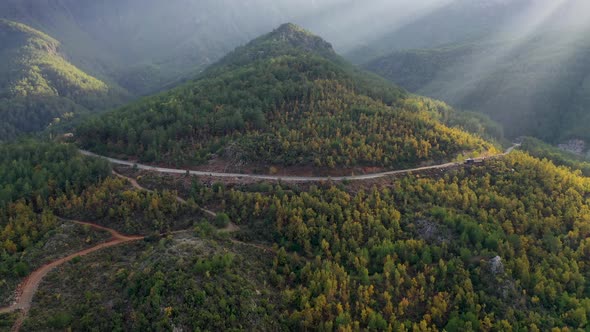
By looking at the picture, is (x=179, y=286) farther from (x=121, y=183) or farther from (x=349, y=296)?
(x=121, y=183)

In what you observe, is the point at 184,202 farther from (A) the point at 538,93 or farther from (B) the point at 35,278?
(A) the point at 538,93

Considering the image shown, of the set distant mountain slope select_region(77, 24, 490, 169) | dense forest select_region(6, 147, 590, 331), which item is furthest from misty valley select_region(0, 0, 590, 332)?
distant mountain slope select_region(77, 24, 490, 169)

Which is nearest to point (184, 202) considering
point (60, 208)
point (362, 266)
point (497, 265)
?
point (60, 208)

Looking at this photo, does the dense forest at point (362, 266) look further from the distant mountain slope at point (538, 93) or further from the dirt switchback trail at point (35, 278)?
the distant mountain slope at point (538, 93)

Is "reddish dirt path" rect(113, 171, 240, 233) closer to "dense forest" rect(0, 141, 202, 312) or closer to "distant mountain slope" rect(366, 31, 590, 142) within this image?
"dense forest" rect(0, 141, 202, 312)

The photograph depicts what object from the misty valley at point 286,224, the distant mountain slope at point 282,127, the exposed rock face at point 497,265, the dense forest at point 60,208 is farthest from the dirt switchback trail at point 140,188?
the exposed rock face at point 497,265

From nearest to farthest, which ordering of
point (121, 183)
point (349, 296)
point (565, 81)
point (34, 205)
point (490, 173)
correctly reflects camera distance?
1. point (349, 296)
2. point (34, 205)
3. point (121, 183)
4. point (490, 173)
5. point (565, 81)

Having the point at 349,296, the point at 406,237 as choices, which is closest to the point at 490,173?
the point at 406,237
